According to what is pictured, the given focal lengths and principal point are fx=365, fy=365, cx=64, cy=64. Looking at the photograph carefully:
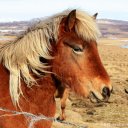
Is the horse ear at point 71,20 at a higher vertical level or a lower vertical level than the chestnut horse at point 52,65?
higher

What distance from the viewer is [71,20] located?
320cm

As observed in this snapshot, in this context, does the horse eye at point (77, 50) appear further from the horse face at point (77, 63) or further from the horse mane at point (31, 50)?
the horse mane at point (31, 50)

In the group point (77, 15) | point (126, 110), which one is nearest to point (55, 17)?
point (77, 15)

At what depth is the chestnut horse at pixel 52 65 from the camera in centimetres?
313

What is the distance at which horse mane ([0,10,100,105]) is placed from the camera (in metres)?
3.12

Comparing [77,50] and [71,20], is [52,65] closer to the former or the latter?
[77,50]

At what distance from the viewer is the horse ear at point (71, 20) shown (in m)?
3.17

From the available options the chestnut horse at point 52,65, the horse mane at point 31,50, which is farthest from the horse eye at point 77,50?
the horse mane at point 31,50

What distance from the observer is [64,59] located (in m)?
3.19

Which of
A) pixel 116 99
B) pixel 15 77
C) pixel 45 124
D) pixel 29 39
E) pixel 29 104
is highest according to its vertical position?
pixel 29 39

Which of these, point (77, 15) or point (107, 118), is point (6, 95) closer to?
point (77, 15)

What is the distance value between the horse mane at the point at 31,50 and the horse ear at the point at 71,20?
48 mm

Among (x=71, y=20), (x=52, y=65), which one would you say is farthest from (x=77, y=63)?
A: (x=71, y=20)

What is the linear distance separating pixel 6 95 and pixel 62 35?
0.72 metres
